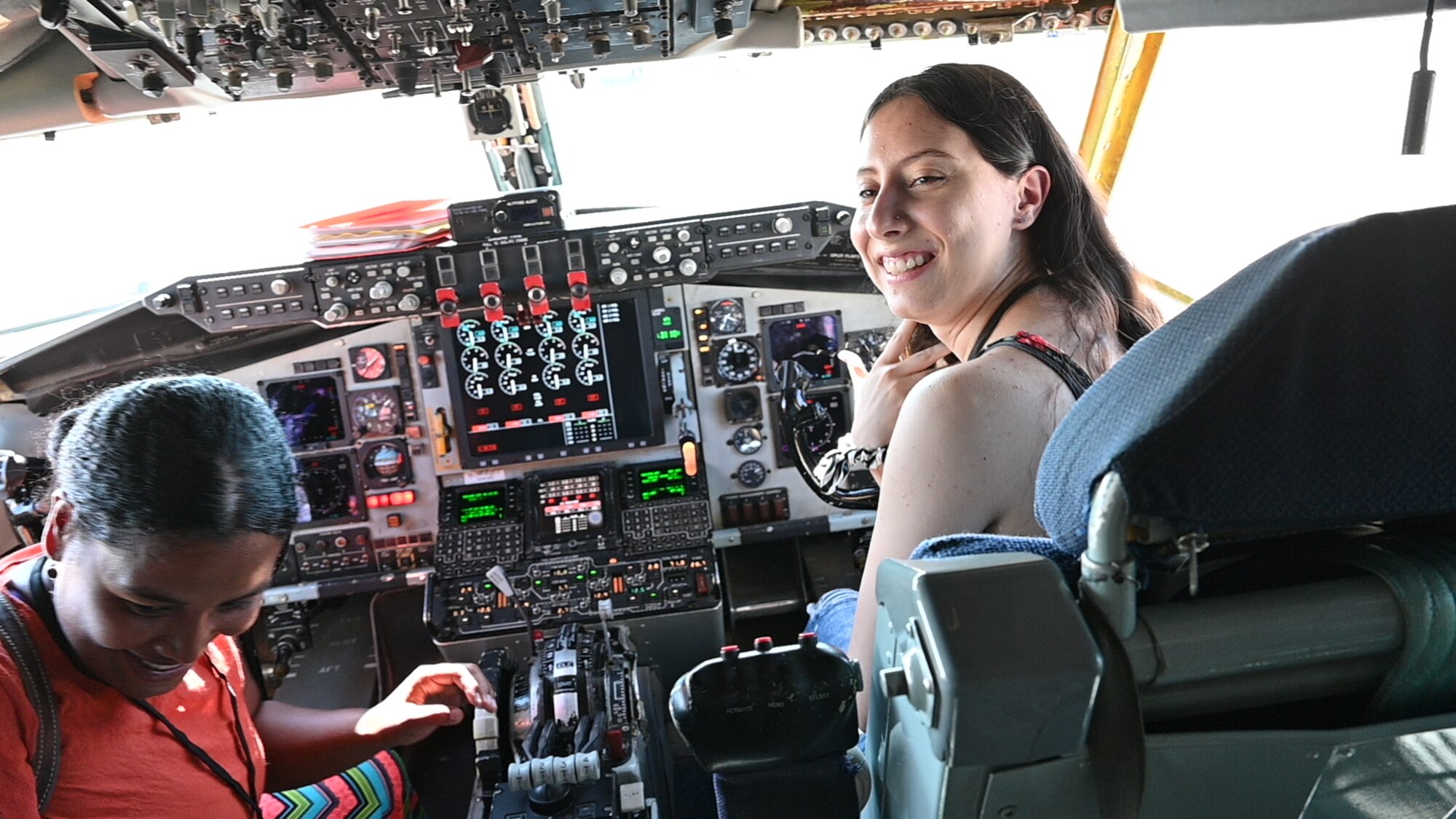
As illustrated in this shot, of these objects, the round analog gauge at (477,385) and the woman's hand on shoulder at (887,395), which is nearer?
the woman's hand on shoulder at (887,395)

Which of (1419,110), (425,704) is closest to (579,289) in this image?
(425,704)

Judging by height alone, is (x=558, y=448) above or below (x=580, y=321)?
below

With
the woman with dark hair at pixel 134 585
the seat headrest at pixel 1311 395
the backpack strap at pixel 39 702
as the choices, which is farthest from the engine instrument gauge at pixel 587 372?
the seat headrest at pixel 1311 395

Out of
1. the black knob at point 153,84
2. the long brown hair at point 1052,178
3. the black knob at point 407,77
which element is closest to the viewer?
the long brown hair at point 1052,178

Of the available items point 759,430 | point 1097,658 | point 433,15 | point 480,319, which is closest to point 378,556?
point 480,319

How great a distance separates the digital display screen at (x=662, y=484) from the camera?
3.58 meters

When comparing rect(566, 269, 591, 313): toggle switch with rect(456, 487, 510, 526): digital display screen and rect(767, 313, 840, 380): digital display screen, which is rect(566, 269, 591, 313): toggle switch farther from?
rect(456, 487, 510, 526): digital display screen

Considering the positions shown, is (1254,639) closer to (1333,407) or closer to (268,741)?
(1333,407)

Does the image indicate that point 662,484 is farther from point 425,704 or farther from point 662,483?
point 425,704

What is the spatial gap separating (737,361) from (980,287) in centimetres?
205

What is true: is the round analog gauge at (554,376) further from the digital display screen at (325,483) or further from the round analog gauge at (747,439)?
the digital display screen at (325,483)

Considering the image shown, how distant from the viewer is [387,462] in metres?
3.52

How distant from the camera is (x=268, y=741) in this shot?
6.54ft

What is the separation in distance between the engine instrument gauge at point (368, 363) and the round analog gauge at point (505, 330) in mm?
408
